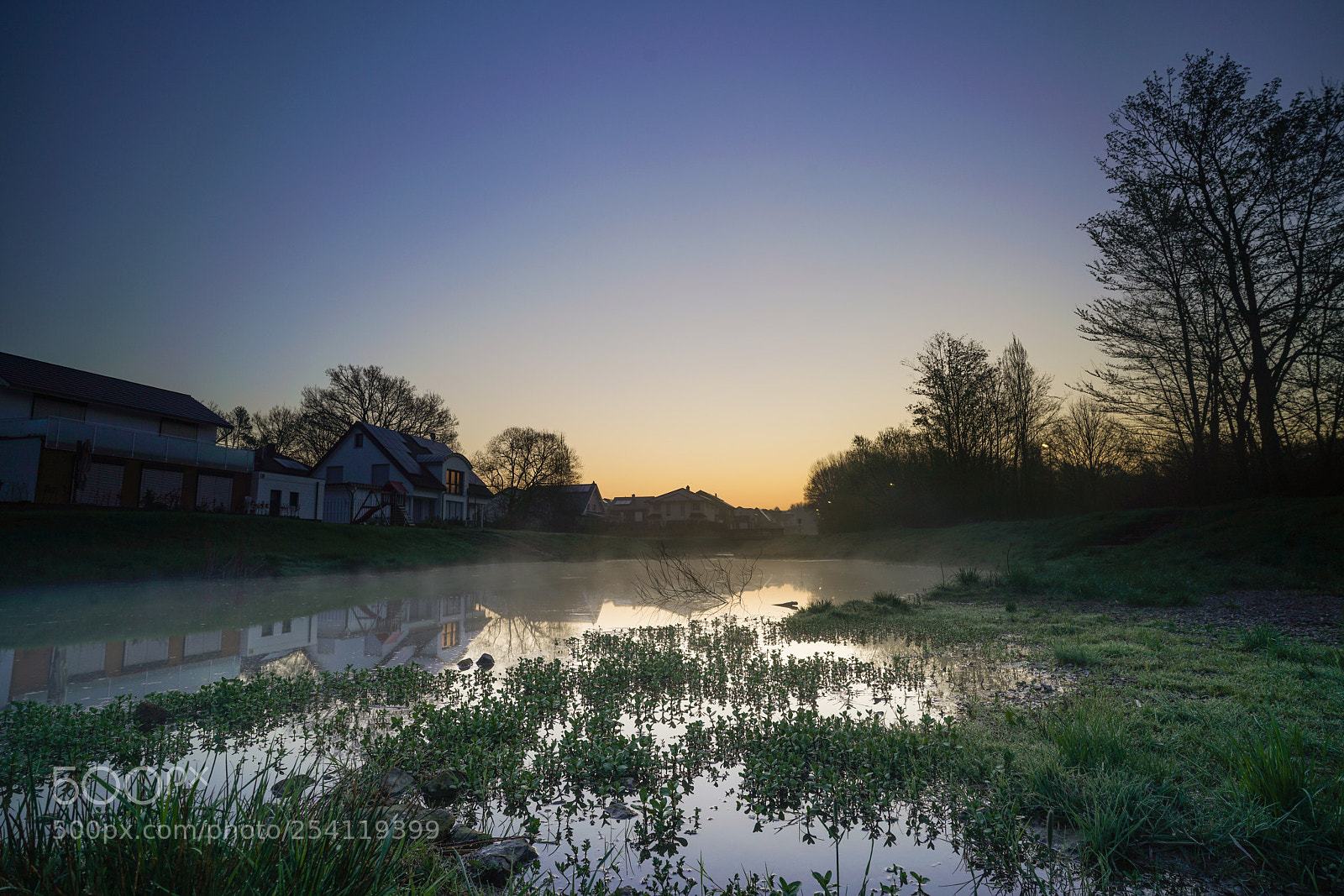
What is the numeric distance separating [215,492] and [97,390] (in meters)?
6.28

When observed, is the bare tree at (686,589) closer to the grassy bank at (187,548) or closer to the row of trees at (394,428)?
the grassy bank at (187,548)

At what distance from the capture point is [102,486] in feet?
82.4

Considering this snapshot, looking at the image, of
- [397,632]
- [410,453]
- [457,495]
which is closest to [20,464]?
[410,453]

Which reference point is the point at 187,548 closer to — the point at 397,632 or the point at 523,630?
the point at 397,632

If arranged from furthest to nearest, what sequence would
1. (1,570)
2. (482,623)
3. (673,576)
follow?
1. (673,576)
2. (1,570)
3. (482,623)

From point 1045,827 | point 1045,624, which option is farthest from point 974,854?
point 1045,624

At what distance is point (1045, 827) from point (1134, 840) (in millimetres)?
474

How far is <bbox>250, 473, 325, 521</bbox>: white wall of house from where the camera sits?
32541 mm

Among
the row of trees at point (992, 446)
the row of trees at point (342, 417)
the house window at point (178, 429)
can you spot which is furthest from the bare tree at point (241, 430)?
the row of trees at point (992, 446)

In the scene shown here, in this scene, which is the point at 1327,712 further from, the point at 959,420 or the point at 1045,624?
the point at 959,420

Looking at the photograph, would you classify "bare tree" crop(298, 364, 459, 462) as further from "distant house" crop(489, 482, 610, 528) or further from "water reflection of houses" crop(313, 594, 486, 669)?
"water reflection of houses" crop(313, 594, 486, 669)

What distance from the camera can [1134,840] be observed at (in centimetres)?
355

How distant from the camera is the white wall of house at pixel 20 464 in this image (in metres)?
22.6

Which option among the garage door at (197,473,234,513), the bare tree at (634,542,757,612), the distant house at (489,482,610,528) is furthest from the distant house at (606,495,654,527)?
the bare tree at (634,542,757,612)
